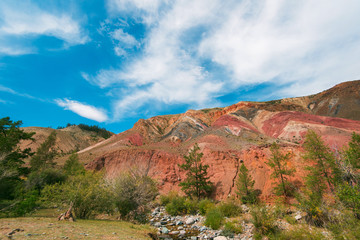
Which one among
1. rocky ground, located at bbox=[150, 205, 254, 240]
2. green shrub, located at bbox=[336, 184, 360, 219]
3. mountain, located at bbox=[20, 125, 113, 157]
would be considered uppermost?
mountain, located at bbox=[20, 125, 113, 157]

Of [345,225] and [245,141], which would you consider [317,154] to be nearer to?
[345,225]

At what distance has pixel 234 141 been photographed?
42.3 meters

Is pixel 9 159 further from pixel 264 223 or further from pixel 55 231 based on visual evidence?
pixel 264 223

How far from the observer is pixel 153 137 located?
6862 centimetres

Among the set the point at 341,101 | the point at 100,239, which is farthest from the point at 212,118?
the point at 100,239

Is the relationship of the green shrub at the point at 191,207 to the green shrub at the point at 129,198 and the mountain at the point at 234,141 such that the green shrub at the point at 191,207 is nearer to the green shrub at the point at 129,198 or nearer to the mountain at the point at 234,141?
the mountain at the point at 234,141

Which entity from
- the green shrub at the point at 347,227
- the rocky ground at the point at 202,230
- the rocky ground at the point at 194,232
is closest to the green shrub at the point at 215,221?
the rocky ground at the point at 202,230

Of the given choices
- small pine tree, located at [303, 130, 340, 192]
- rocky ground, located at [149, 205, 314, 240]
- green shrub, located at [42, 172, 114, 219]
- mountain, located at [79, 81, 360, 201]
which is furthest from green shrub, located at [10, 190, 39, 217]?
small pine tree, located at [303, 130, 340, 192]

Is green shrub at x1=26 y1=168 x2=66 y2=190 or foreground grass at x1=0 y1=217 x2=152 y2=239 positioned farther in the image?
green shrub at x1=26 y1=168 x2=66 y2=190

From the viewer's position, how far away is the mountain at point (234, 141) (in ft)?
107

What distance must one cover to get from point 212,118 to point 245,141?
142 feet

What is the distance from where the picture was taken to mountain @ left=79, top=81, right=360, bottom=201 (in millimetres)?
32562

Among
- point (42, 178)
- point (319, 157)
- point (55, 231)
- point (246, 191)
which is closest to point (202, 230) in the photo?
point (246, 191)

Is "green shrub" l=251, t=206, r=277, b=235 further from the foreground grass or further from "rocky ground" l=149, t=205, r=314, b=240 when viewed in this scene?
the foreground grass
